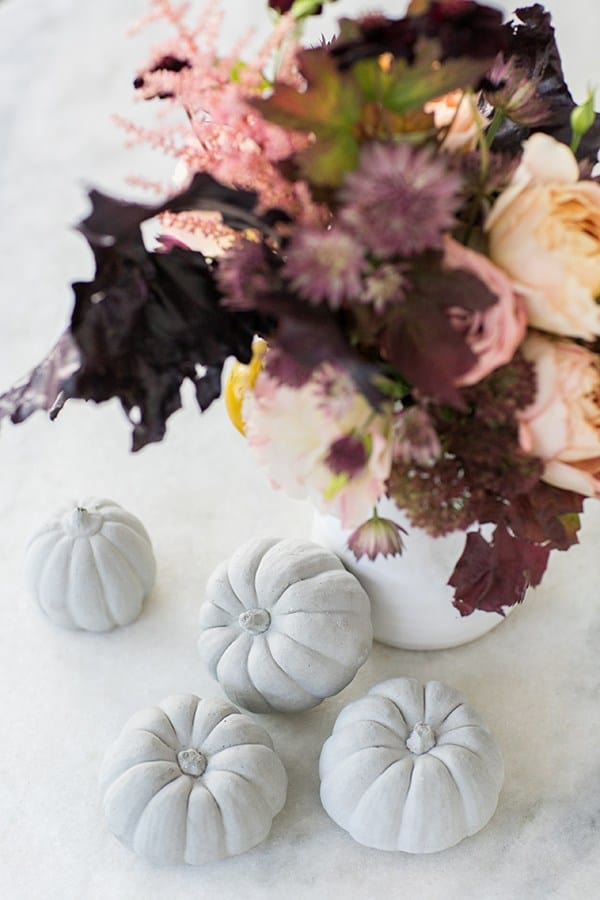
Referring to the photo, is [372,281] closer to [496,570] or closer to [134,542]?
[496,570]

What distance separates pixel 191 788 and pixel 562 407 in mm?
390

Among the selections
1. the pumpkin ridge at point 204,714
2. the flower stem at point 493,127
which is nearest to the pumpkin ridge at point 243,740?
the pumpkin ridge at point 204,714

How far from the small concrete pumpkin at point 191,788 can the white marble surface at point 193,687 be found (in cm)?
4

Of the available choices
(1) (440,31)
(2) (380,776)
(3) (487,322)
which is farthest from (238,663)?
(1) (440,31)

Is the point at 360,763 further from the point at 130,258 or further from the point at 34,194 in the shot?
the point at 34,194

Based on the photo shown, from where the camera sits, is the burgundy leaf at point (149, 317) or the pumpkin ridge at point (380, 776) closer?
the burgundy leaf at point (149, 317)

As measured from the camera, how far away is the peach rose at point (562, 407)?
2.26 feet

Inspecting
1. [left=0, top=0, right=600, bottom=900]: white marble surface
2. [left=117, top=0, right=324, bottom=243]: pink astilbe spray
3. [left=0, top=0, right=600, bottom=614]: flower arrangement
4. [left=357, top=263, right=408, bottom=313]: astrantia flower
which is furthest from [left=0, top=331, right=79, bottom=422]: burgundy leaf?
[left=0, top=0, right=600, bottom=900]: white marble surface

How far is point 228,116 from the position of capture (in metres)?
0.71

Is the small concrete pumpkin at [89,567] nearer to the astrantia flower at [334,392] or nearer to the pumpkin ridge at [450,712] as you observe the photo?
the pumpkin ridge at [450,712]

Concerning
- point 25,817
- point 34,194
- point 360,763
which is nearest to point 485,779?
point 360,763

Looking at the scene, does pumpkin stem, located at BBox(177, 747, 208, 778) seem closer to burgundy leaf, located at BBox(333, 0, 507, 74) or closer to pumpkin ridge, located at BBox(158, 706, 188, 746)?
pumpkin ridge, located at BBox(158, 706, 188, 746)

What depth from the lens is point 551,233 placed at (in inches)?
A: 26.3

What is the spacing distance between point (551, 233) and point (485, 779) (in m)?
0.41
